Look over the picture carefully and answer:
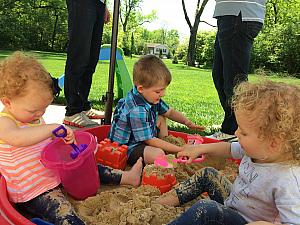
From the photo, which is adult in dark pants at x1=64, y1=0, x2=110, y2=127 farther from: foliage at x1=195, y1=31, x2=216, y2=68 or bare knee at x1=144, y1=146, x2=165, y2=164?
foliage at x1=195, y1=31, x2=216, y2=68

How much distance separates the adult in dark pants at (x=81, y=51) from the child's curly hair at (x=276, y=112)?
1.35 m

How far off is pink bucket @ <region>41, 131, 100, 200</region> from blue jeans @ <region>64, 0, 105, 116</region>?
860 millimetres

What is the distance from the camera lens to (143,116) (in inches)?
67.3

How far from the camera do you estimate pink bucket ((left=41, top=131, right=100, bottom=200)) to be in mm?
1228

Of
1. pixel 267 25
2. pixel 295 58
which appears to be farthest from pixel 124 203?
pixel 267 25

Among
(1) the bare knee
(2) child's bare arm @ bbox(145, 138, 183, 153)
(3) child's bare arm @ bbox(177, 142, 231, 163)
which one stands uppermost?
(3) child's bare arm @ bbox(177, 142, 231, 163)

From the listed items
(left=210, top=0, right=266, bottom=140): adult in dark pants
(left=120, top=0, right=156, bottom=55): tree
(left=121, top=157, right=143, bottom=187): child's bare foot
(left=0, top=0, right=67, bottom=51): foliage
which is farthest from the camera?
(left=120, top=0, right=156, bottom=55): tree

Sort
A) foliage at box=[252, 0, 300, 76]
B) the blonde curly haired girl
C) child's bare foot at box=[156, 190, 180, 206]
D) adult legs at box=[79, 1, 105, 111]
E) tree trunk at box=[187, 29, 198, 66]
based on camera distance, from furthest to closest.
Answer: tree trunk at box=[187, 29, 198, 66], foliage at box=[252, 0, 300, 76], adult legs at box=[79, 1, 105, 111], child's bare foot at box=[156, 190, 180, 206], the blonde curly haired girl

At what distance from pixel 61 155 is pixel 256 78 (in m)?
0.74

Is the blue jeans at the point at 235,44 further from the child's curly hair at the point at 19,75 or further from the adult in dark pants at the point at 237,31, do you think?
the child's curly hair at the point at 19,75

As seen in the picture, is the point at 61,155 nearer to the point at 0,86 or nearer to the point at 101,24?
the point at 0,86

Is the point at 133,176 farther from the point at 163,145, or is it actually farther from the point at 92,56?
the point at 92,56

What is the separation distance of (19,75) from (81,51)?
0.96m

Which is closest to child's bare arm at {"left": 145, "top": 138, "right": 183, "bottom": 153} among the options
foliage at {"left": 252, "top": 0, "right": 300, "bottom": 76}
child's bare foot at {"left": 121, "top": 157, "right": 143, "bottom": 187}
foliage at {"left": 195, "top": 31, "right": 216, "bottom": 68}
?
child's bare foot at {"left": 121, "top": 157, "right": 143, "bottom": 187}
